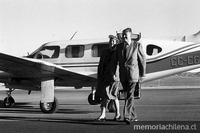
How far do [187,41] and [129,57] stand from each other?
629 cm

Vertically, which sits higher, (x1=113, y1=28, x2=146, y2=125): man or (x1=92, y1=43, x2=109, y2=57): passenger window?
(x1=92, y1=43, x2=109, y2=57): passenger window

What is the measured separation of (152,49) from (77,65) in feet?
8.73

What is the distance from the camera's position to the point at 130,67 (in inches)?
292

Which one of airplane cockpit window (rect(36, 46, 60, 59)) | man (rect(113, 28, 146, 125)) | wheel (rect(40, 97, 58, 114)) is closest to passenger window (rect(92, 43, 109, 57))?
airplane cockpit window (rect(36, 46, 60, 59))

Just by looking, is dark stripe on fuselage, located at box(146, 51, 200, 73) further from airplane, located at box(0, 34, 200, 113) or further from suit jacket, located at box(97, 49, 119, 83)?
suit jacket, located at box(97, 49, 119, 83)

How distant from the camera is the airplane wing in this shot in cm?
944

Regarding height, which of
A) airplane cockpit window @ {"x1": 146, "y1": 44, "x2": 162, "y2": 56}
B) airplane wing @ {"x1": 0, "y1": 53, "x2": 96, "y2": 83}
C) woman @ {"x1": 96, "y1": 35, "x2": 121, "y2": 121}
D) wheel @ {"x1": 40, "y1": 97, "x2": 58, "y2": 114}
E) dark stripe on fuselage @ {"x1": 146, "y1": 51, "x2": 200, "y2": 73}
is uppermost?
airplane cockpit window @ {"x1": 146, "y1": 44, "x2": 162, "y2": 56}

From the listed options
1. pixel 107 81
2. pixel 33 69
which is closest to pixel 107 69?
pixel 107 81

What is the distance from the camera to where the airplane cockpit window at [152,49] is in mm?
12258

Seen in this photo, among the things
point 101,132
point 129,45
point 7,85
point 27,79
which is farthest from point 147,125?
point 7,85

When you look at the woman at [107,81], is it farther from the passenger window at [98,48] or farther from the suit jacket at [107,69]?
the passenger window at [98,48]

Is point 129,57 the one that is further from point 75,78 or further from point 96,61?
point 96,61

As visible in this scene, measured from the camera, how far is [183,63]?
39.9ft

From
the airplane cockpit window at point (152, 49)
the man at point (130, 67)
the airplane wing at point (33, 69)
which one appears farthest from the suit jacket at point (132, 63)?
the airplane cockpit window at point (152, 49)
